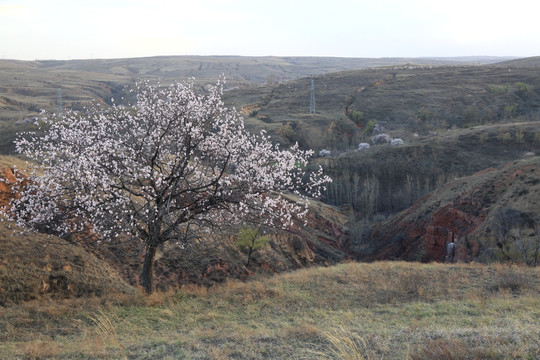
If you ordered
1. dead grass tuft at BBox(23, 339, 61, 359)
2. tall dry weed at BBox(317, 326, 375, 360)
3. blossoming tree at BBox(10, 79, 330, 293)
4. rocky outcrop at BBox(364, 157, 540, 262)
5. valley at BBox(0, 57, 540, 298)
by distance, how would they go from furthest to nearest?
rocky outcrop at BBox(364, 157, 540, 262) → valley at BBox(0, 57, 540, 298) → blossoming tree at BBox(10, 79, 330, 293) → dead grass tuft at BBox(23, 339, 61, 359) → tall dry weed at BBox(317, 326, 375, 360)

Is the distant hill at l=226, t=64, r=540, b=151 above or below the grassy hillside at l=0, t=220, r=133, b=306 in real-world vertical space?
above

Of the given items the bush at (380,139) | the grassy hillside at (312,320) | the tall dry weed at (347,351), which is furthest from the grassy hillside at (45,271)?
the bush at (380,139)

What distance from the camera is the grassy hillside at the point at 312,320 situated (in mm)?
7727

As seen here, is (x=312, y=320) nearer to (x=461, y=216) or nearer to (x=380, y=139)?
(x=461, y=216)

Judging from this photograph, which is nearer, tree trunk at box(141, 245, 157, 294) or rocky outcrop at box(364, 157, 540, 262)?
tree trunk at box(141, 245, 157, 294)

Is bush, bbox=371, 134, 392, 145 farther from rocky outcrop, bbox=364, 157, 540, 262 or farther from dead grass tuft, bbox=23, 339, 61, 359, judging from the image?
dead grass tuft, bbox=23, 339, 61, 359

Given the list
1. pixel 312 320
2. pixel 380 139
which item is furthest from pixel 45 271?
pixel 380 139

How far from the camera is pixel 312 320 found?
11.1m

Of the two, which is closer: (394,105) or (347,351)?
(347,351)

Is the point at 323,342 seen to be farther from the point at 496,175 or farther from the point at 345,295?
the point at 496,175

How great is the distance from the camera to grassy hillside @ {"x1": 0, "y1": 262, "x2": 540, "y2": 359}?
773 centimetres

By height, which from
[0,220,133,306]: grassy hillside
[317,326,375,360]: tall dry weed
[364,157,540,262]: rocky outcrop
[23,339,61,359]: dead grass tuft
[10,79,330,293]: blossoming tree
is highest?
[10,79,330,293]: blossoming tree

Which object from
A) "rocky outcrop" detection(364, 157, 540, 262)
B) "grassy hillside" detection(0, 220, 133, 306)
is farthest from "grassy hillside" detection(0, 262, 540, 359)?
"rocky outcrop" detection(364, 157, 540, 262)

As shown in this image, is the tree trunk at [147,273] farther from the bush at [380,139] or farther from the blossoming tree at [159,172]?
the bush at [380,139]
